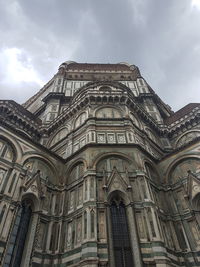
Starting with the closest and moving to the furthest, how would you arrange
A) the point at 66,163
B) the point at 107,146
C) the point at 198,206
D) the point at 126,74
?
the point at 198,206, the point at 107,146, the point at 66,163, the point at 126,74

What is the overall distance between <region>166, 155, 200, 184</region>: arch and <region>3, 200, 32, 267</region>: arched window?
38.9ft

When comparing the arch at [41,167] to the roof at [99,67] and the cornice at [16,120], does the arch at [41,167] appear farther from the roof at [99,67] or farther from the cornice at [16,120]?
the roof at [99,67]

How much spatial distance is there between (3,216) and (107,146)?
9389 mm

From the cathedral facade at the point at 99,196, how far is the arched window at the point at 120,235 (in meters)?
0.06

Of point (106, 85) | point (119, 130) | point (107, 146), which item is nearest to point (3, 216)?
point (107, 146)

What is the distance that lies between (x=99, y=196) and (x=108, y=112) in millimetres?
10416

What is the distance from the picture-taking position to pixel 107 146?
1858cm

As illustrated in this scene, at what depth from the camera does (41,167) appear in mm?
18234

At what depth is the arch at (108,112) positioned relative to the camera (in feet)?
74.1

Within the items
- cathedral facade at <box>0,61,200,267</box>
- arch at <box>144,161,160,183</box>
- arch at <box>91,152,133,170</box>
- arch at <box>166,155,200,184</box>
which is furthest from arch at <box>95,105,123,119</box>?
arch at <box>166,155,200,184</box>

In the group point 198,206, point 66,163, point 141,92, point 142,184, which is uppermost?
point 141,92

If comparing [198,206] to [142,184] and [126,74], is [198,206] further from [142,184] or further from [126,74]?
[126,74]

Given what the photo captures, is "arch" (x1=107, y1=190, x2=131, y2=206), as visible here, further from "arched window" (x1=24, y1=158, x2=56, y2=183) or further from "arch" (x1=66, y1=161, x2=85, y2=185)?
"arched window" (x1=24, y1=158, x2=56, y2=183)

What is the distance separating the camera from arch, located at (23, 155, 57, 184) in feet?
56.2
